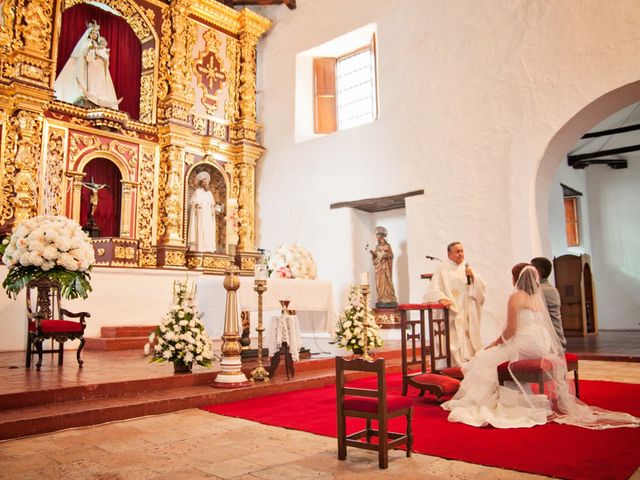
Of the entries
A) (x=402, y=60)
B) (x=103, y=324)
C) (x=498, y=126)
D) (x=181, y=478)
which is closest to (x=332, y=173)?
(x=402, y=60)

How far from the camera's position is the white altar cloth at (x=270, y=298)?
6914mm

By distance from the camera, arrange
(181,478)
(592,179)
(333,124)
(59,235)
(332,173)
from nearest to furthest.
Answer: (181,478) < (59,235) < (332,173) < (333,124) < (592,179)

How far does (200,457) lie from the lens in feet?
11.6

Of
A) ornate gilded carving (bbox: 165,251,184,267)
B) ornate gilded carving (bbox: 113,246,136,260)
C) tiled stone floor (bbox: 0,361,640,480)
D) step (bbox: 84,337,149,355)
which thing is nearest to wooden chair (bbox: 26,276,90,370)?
tiled stone floor (bbox: 0,361,640,480)

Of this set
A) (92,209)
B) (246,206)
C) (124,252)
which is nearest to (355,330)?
(124,252)

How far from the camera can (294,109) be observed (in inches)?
497

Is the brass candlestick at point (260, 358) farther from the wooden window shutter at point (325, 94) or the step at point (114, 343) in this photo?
the wooden window shutter at point (325, 94)

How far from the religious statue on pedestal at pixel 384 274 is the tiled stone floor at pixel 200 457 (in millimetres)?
6572

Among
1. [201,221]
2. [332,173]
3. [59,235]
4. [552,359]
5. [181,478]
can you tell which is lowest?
[181,478]

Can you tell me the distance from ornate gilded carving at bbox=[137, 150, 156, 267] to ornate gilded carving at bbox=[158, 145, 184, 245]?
0.71 ft

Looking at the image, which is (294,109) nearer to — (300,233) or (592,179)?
Result: (300,233)

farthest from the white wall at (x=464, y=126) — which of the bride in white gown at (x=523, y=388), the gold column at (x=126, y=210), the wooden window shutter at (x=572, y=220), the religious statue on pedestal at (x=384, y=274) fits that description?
the wooden window shutter at (x=572, y=220)

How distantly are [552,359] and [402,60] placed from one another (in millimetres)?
7626

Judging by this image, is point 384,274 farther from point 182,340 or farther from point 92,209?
point 92,209
